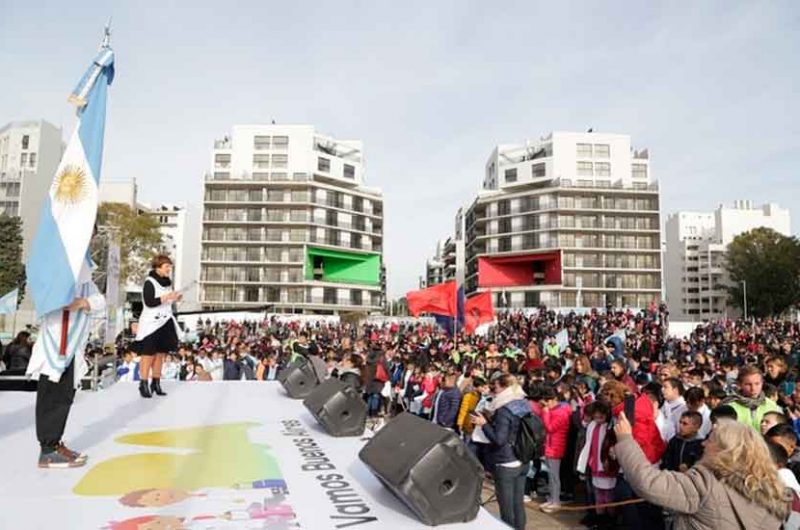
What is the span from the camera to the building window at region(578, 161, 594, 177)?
63.9 m

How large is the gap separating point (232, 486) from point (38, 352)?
5.52 ft

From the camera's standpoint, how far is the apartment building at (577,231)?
6100 centimetres

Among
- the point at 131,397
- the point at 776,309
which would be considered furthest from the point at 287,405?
the point at 776,309

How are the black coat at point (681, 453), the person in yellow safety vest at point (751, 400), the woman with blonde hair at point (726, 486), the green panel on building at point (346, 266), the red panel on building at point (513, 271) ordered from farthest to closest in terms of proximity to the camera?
1. the green panel on building at point (346, 266)
2. the red panel on building at point (513, 271)
3. the person in yellow safety vest at point (751, 400)
4. the black coat at point (681, 453)
5. the woman with blonde hair at point (726, 486)

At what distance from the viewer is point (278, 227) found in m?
62.3

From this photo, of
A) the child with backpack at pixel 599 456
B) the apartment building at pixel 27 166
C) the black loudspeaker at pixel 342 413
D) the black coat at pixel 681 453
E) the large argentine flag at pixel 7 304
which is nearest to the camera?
the black loudspeaker at pixel 342 413

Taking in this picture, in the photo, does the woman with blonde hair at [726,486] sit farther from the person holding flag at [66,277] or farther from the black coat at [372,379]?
the black coat at [372,379]

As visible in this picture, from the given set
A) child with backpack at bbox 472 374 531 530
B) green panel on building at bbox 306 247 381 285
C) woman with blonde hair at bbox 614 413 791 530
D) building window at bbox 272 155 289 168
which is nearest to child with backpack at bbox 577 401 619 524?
child with backpack at bbox 472 374 531 530

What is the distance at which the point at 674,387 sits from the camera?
6113 millimetres

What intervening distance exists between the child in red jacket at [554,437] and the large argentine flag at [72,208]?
5.59 m

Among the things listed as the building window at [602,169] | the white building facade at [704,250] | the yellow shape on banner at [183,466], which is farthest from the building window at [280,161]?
the white building facade at [704,250]

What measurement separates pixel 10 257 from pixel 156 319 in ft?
166

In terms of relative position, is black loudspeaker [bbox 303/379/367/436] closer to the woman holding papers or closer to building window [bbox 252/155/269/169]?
the woman holding papers

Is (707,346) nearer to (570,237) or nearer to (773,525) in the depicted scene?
(773,525)
